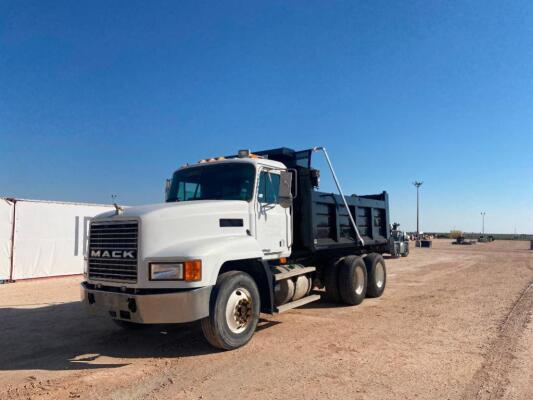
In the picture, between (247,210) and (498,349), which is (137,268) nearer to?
(247,210)

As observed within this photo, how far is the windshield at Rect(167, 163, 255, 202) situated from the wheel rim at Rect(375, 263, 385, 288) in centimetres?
541

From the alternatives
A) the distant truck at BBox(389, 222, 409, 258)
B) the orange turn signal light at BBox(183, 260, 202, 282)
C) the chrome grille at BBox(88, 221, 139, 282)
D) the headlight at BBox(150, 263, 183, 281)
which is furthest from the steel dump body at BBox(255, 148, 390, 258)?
the distant truck at BBox(389, 222, 409, 258)

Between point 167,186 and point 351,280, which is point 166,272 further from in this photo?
point 351,280

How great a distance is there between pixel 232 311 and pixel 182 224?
144cm

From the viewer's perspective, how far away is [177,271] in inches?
211

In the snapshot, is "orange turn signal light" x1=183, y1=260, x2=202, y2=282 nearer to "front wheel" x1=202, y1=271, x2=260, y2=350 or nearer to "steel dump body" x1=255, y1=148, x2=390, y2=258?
"front wheel" x1=202, y1=271, x2=260, y2=350

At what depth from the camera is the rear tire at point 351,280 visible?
367 inches

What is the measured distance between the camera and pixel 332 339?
657cm

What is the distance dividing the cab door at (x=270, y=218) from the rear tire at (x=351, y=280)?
226 cm

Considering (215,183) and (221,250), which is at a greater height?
(215,183)

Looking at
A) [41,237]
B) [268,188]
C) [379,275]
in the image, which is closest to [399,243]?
[379,275]

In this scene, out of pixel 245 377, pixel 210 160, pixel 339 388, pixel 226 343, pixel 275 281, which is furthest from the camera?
pixel 210 160

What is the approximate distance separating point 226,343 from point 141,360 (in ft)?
3.83

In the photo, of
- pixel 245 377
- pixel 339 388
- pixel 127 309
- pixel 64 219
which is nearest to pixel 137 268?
pixel 127 309
